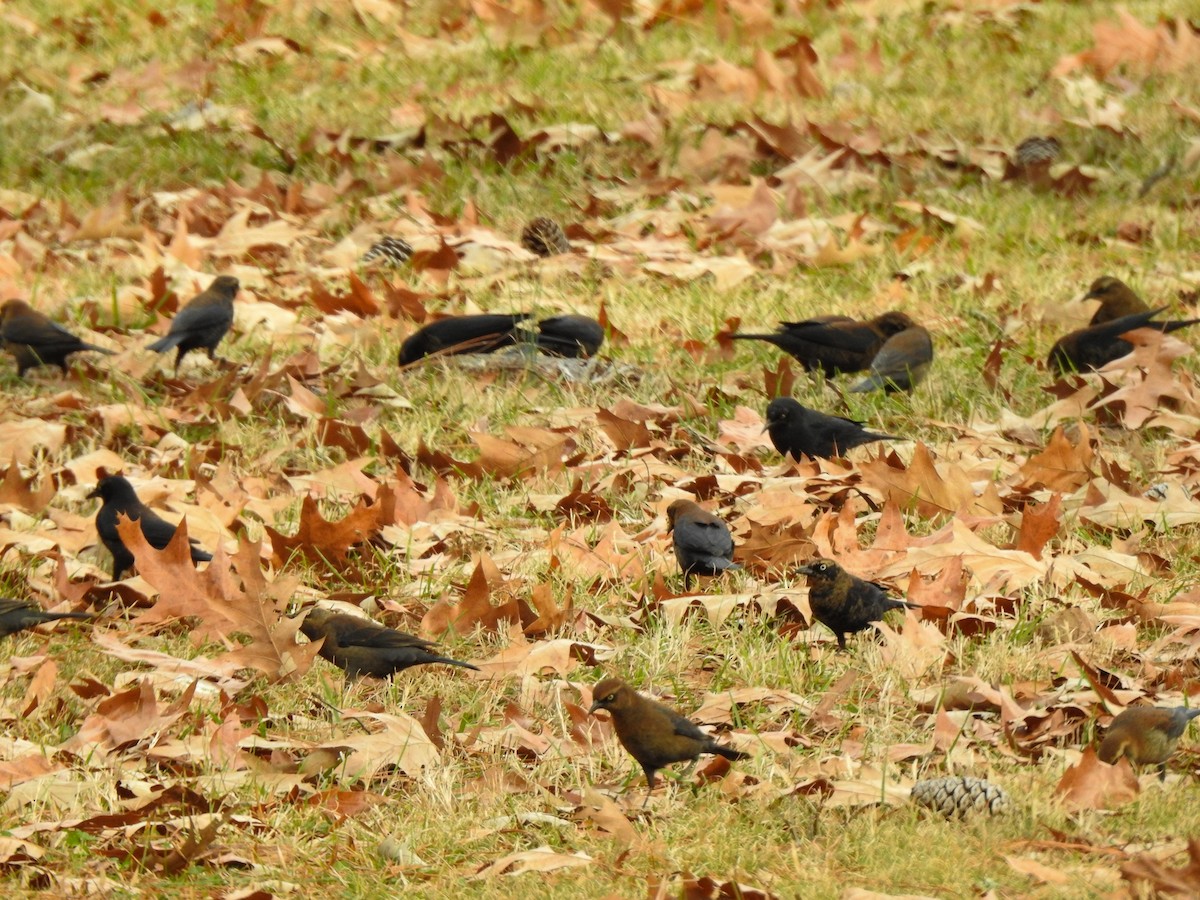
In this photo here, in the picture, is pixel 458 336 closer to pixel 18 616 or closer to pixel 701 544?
pixel 701 544

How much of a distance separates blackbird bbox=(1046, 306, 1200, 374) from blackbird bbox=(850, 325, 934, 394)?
0.53 m

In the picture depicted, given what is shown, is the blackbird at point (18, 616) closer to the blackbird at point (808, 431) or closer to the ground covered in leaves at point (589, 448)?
the ground covered in leaves at point (589, 448)

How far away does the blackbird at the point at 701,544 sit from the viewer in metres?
4.62

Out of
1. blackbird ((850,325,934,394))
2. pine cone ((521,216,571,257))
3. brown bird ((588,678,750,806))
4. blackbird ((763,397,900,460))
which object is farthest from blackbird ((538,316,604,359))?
brown bird ((588,678,750,806))

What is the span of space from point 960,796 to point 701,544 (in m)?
1.36

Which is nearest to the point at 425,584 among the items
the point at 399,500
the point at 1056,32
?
the point at 399,500

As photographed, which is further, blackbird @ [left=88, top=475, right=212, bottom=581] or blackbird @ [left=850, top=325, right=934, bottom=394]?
blackbird @ [left=850, top=325, right=934, bottom=394]

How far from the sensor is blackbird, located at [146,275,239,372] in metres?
6.71

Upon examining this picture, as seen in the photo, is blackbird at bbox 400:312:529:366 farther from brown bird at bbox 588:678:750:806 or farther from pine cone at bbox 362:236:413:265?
brown bird at bbox 588:678:750:806

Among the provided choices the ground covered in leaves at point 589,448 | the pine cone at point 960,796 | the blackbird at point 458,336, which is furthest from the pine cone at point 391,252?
the pine cone at point 960,796

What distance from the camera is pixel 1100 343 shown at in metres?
6.32

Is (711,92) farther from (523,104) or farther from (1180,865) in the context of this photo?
(1180,865)

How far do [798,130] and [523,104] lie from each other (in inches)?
62.8

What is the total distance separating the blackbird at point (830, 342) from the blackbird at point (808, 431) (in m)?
0.80
